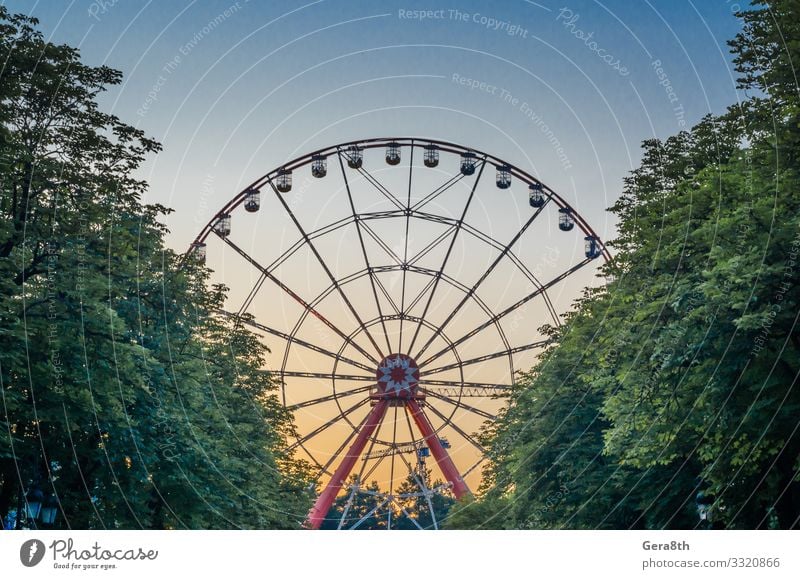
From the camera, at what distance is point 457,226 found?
56.9 metres

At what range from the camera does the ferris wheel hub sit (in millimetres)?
56781

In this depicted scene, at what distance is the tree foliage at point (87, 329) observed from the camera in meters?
29.7

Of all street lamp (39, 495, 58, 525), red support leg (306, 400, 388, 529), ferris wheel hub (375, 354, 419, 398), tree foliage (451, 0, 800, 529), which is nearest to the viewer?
street lamp (39, 495, 58, 525)

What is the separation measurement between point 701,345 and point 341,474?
1100 inches

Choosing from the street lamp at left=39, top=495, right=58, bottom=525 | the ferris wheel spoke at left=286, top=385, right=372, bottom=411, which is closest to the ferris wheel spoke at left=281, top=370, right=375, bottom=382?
the ferris wheel spoke at left=286, top=385, right=372, bottom=411

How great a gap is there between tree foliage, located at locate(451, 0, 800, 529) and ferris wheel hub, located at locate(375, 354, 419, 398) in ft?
33.0

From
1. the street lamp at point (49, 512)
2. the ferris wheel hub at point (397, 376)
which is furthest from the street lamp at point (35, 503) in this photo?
the ferris wheel hub at point (397, 376)

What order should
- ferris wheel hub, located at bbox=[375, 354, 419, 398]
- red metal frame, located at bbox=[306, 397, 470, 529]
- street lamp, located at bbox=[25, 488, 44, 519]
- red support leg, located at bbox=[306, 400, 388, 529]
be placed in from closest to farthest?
street lamp, located at bbox=[25, 488, 44, 519], red support leg, located at bbox=[306, 400, 388, 529], red metal frame, located at bbox=[306, 397, 470, 529], ferris wheel hub, located at bbox=[375, 354, 419, 398]

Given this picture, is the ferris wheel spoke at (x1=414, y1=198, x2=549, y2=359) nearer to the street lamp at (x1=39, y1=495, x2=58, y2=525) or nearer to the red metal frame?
the red metal frame

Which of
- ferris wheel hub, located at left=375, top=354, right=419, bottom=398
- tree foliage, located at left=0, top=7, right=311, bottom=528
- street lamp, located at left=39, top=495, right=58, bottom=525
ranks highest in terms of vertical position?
ferris wheel hub, located at left=375, top=354, right=419, bottom=398

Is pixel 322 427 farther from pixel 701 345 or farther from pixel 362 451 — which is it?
pixel 701 345

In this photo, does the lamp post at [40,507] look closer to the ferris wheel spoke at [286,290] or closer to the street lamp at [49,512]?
the street lamp at [49,512]
